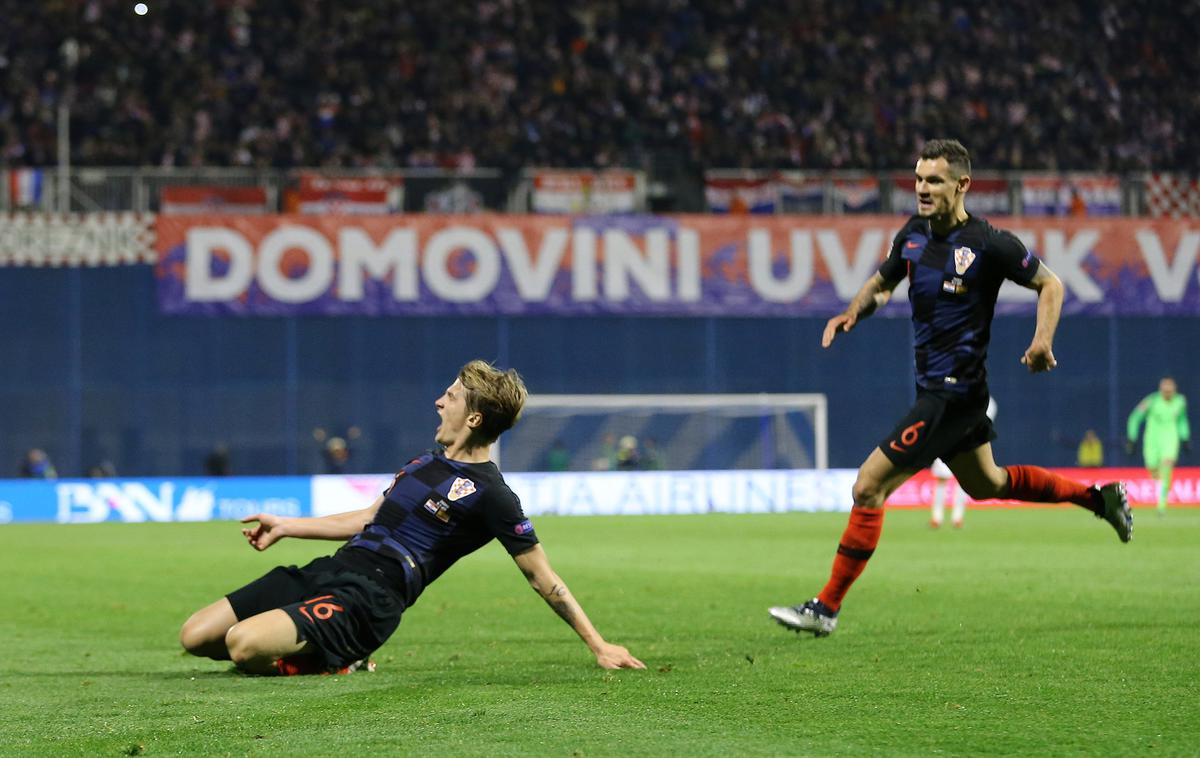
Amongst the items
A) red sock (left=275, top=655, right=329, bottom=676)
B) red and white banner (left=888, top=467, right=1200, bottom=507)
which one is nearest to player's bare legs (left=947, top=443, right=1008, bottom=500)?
red sock (left=275, top=655, right=329, bottom=676)

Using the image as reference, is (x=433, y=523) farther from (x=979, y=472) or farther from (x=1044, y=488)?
(x=1044, y=488)

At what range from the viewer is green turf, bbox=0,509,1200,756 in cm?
521

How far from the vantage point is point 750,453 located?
29.0m

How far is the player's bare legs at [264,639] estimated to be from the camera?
6.64 meters

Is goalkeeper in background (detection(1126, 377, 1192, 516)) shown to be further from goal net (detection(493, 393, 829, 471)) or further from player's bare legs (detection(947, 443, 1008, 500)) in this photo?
player's bare legs (detection(947, 443, 1008, 500))

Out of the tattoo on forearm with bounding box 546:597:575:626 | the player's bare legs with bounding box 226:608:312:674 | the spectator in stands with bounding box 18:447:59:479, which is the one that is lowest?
the spectator in stands with bounding box 18:447:59:479

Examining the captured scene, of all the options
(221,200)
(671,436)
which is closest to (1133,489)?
(671,436)

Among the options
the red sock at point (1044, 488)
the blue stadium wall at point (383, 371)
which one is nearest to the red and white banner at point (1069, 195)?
the blue stadium wall at point (383, 371)

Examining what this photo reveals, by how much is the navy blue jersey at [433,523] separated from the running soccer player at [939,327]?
1.91 metres

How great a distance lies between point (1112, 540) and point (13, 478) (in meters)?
17.4

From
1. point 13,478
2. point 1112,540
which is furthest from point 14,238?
point 1112,540

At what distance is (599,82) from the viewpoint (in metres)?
32.8

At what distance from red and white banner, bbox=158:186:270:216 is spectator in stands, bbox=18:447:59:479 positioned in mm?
4546

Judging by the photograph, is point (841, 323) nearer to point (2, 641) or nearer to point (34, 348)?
point (2, 641)
